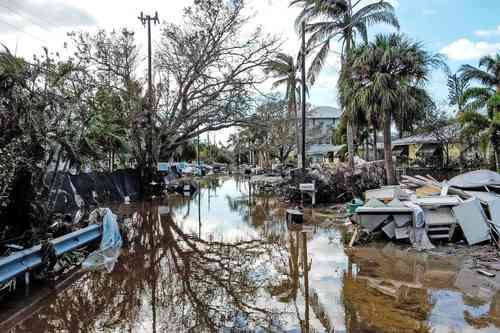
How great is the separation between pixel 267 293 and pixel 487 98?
17.9 metres

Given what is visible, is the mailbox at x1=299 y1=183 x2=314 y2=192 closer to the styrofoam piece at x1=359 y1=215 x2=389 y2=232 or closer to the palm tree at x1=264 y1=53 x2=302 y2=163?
the styrofoam piece at x1=359 y1=215 x2=389 y2=232

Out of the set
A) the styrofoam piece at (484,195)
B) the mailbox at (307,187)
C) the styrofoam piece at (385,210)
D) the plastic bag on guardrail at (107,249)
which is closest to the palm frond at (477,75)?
the mailbox at (307,187)

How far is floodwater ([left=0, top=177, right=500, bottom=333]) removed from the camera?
15.2ft

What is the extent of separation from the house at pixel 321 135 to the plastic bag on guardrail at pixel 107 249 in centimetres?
3376

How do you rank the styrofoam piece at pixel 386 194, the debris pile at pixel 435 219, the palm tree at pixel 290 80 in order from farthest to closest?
the palm tree at pixel 290 80
the styrofoam piece at pixel 386 194
the debris pile at pixel 435 219

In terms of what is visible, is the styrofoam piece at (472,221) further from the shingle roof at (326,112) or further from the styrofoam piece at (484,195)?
the shingle roof at (326,112)

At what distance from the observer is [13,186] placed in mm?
6848

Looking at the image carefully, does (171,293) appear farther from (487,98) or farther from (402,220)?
(487,98)

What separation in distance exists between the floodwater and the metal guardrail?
17.0 inches

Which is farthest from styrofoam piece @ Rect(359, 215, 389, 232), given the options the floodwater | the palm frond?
the palm frond

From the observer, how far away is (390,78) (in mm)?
13758

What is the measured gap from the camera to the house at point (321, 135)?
50.7 meters

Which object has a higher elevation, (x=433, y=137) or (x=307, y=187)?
(x=433, y=137)

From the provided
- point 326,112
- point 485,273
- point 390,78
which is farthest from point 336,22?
point 326,112
